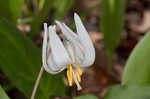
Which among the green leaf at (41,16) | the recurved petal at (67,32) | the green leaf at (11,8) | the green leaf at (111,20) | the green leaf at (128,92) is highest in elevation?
the green leaf at (11,8)

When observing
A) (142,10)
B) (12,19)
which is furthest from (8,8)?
(142,10)

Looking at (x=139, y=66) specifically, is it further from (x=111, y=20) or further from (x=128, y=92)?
(x=111, y=20)

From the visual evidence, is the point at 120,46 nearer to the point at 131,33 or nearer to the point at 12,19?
the point at 131,33

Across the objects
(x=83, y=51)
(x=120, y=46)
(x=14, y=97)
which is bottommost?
(x=120, y=46)

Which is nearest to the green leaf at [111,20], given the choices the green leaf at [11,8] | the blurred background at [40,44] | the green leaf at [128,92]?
the blurred background at [40,44]

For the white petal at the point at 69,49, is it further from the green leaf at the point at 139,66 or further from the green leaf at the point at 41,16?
the green leaf at the point at 41,16

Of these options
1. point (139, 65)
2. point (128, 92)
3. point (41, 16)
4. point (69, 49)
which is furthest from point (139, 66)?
point (41, 16)
